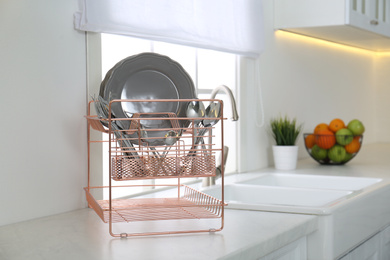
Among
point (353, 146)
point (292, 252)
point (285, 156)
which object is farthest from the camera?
point (353, 146)

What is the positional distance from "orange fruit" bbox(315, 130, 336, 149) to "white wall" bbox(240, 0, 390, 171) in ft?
0.65

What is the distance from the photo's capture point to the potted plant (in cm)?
207

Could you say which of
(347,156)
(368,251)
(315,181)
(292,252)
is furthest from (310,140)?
(292,252)

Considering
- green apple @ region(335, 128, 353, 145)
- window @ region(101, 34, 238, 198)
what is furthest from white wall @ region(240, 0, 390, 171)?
green apple @ region(335, 128, 353, 145)

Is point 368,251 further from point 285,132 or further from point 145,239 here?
point 145,239

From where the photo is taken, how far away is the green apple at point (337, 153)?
2184mm

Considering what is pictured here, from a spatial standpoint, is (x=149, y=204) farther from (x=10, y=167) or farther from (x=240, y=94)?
(x=240, y=94)

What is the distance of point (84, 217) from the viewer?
1.26 m

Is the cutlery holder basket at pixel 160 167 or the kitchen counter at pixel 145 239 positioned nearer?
the kitchen counter at pixel 145 239

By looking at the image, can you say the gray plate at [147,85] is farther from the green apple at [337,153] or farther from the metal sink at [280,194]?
the green apple at [337,153]

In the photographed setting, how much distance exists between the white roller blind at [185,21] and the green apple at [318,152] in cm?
51

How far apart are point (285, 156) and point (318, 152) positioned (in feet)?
0.74

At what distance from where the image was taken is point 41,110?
1.24 m

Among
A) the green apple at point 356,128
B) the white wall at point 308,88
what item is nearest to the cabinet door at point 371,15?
the white wall at point 308,88
